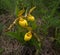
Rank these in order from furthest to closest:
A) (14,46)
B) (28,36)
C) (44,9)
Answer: (44,9)
(14,46)
(28,36)

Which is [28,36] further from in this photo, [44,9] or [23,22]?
[44,9]

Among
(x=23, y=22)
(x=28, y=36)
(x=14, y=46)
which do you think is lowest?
(x=14, y=46)

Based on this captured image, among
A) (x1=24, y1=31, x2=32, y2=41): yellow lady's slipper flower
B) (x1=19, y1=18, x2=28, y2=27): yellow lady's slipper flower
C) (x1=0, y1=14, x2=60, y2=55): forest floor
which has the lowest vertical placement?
(x1=0, y1=14, x2=60, y2=55): forest floor

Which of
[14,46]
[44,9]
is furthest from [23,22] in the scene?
[44,9]

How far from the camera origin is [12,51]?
2.27 meters

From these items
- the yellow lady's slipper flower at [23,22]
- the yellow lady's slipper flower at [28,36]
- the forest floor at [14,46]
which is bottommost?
the forest floor at [14,46]

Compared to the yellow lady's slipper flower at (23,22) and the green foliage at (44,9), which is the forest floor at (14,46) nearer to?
the green foliage at (44,9)

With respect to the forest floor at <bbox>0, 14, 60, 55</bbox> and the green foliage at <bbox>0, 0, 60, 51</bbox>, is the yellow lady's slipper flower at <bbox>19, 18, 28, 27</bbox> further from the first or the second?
the forest floor at <bbox>0, 14, 60, 55</bbox>

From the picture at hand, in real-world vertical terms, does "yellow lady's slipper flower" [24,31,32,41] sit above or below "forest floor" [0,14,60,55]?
above

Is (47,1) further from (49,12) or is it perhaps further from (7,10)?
(7,10)

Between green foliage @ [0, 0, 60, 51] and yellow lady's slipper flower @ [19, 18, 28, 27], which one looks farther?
green foliage @ [0, 0, 60, 51]

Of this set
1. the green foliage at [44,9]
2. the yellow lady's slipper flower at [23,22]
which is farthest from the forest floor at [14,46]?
the yellow lady's slipper flower at [23,22]

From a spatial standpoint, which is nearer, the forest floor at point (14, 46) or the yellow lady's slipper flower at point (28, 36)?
the yellow lady's slipper flower at point (28, 36)

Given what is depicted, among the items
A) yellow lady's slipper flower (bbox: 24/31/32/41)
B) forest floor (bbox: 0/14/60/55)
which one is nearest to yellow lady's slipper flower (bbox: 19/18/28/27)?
yellow lady's slipper flower (bbox: 24/31/32/41)
